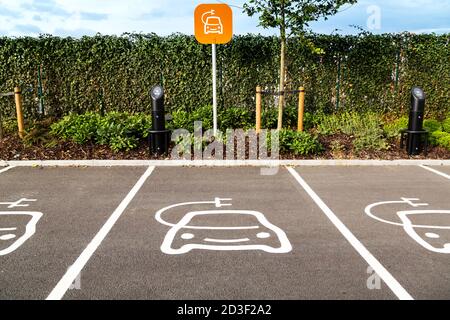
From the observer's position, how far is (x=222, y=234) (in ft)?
14.3

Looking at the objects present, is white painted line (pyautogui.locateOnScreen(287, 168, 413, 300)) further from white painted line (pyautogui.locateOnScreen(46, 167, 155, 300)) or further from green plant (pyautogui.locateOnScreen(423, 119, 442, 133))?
green plant (pyautogui.locateOnScreen(423, 119, 442, 133))

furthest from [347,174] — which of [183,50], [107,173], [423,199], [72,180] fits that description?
[183,50]

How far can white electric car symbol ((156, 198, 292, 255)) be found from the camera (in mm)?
4023

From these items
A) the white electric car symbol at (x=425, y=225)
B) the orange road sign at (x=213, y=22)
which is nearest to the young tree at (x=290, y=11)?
the orange road sign at (x=213, y=22)

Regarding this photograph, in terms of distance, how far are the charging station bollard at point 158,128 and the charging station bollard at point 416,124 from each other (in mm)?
5217

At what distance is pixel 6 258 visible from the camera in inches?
149

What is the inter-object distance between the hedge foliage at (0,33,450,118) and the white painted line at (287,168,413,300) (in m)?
6.24

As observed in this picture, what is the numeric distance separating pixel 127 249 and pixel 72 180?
3.24m

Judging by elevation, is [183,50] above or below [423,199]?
above

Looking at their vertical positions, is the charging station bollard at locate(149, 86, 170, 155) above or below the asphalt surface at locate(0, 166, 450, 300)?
above

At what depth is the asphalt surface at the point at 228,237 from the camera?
129 inches

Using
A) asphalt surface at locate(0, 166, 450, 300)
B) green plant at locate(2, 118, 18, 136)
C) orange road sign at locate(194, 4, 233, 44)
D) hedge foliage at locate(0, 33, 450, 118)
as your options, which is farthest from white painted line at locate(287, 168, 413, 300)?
green plant at locate(2, 118, 18, 136)

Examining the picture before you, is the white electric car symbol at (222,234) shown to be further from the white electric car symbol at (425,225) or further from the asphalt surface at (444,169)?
the asphalt surface at (444,169)
